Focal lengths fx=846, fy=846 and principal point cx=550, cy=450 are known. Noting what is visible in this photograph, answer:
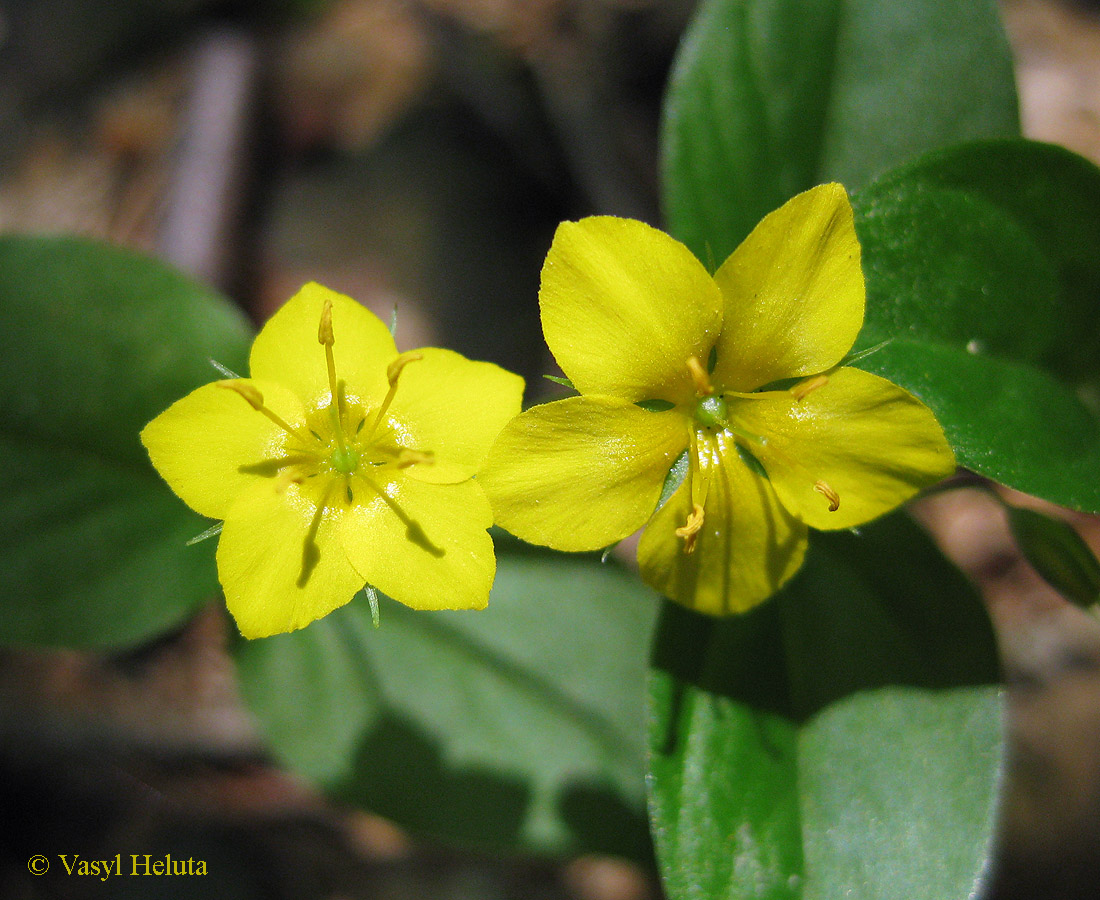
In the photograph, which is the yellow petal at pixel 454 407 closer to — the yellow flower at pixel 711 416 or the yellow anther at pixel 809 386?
the yellow flower at pixel 711 416

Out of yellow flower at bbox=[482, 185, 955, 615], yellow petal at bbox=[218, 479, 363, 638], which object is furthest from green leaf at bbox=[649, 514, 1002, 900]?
yellow petal at bbox=[218, 479, 363, 638]

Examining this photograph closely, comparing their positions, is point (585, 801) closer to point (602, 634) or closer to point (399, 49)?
point (602, 634)

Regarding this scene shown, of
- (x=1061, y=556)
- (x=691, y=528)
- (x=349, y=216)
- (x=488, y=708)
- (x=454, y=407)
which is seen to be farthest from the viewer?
(x=349, y=216)

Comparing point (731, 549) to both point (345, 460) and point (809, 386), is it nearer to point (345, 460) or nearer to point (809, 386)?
point (809, 386)

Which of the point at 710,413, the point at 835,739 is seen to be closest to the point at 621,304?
the point at 710,413

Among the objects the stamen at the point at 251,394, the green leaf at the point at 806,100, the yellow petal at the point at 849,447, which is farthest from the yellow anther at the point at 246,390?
the green leaf at the point at 806,100

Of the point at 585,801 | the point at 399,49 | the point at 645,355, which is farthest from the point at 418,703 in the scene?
the point at 399,49
